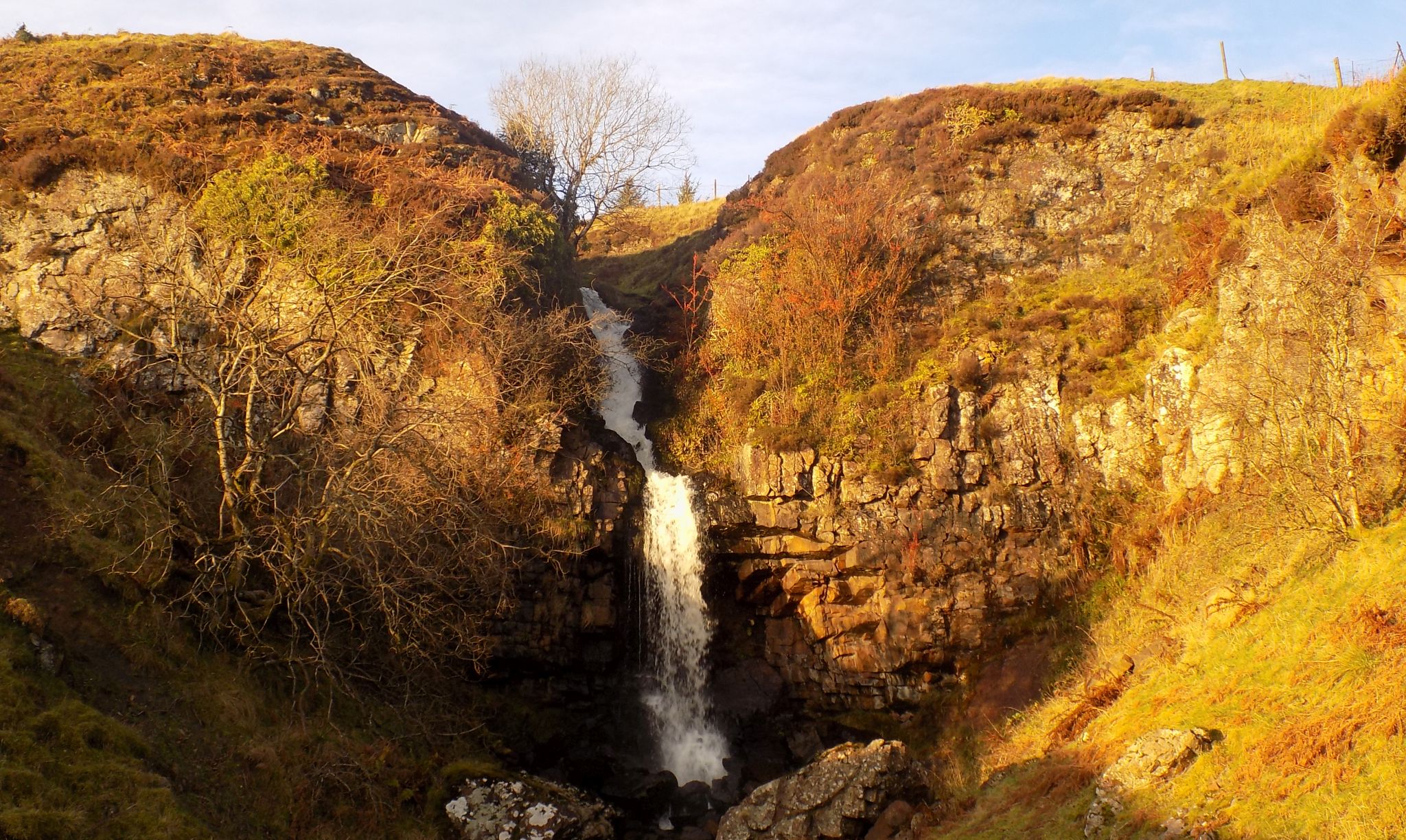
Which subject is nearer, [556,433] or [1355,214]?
[1355,214]

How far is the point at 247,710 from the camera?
46.7 ft

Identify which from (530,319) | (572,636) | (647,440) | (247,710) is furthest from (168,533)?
(647,440)

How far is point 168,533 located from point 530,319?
10.8 meters

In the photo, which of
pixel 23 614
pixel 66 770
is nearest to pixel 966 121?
pixel 23 614

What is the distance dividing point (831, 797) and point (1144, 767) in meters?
5.20

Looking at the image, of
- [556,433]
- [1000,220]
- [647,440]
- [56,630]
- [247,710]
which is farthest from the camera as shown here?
[1000,220]

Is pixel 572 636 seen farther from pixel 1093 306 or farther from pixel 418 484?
pixel 1093 306

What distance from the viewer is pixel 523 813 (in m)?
15.0

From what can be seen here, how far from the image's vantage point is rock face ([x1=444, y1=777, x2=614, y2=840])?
14695 millimetres

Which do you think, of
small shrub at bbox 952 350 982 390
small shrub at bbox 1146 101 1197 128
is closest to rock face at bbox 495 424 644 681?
small shrub at bbox 952 350 982 390

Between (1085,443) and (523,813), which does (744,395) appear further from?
(523,813)

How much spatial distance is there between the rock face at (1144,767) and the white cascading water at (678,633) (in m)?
9.60

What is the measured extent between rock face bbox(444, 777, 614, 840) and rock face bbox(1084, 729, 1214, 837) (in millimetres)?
8434

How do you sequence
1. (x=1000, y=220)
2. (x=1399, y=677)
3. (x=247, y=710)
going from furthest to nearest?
(x=1000, y=220) → (x=247, y=710) → (x=1399, y=677)
